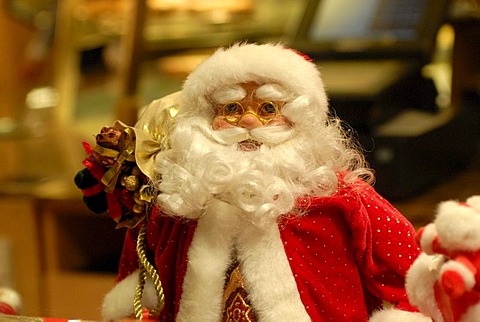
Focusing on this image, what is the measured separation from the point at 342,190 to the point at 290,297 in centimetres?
11

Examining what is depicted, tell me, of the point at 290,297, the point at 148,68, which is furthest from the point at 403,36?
the point at 290,297

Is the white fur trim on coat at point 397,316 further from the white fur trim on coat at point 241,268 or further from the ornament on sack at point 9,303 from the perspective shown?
the ornament on sack at point 9,303

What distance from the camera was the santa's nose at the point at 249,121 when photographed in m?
0.80

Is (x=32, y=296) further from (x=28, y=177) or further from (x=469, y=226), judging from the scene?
(x=469, y=226)

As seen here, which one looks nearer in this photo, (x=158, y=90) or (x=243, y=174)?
(x=243, y=174)

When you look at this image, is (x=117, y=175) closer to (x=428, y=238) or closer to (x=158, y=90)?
(x=428, y=238)

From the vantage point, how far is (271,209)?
2.53ft

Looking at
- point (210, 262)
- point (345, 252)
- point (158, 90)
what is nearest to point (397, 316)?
point (345, 252)

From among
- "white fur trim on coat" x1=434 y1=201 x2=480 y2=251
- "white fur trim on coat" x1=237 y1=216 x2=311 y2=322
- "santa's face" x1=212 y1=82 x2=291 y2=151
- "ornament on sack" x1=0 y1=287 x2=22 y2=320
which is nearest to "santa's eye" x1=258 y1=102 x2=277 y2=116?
"santa's face" x1=212 y1=82 x2=291 y2=151

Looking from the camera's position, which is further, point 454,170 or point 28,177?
point 28,177

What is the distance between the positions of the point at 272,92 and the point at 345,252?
6.6 inches

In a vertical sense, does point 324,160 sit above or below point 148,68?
above

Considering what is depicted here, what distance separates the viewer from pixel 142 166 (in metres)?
→ 0.83

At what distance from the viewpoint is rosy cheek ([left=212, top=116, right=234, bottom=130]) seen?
0.81 m
